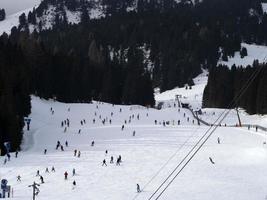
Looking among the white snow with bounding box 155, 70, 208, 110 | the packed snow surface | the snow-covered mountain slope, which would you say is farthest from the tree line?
the packed snow surface

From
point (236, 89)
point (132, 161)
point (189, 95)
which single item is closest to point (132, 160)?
point (132, 161)

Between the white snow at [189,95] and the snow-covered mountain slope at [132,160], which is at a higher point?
the white snow at [189,95]

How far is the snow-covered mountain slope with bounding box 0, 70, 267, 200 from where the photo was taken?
1793 inches

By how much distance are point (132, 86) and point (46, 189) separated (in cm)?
8457

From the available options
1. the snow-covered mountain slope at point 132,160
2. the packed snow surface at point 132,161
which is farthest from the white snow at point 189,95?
the packed snow surface at point 132,161

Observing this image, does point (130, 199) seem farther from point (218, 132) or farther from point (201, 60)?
point (201, 60)

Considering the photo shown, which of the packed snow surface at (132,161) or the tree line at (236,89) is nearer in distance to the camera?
the packed snow surface at (132,161)

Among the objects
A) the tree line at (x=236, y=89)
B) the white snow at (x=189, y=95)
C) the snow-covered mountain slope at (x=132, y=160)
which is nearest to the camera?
the snow-covered mountain slope at (x=132, y=160)

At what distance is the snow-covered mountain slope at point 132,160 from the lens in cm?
4553

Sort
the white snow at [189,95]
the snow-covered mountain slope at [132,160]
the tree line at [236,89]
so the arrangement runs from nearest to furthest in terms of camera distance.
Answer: the snow-covered mountain slope at [132,160], the tree line at [236,89], the white snow at [189,95]

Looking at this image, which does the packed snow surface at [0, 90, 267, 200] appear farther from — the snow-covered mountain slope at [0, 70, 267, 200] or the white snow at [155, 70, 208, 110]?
the white snow at [155, 70, 208, 110]

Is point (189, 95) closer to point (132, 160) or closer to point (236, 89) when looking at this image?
point (236, 89)

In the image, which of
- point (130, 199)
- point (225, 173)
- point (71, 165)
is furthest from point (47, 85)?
point (130, 199)

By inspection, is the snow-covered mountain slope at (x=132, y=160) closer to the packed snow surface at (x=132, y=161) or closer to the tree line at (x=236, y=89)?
the packed snow surface at (x=132, y=161)
